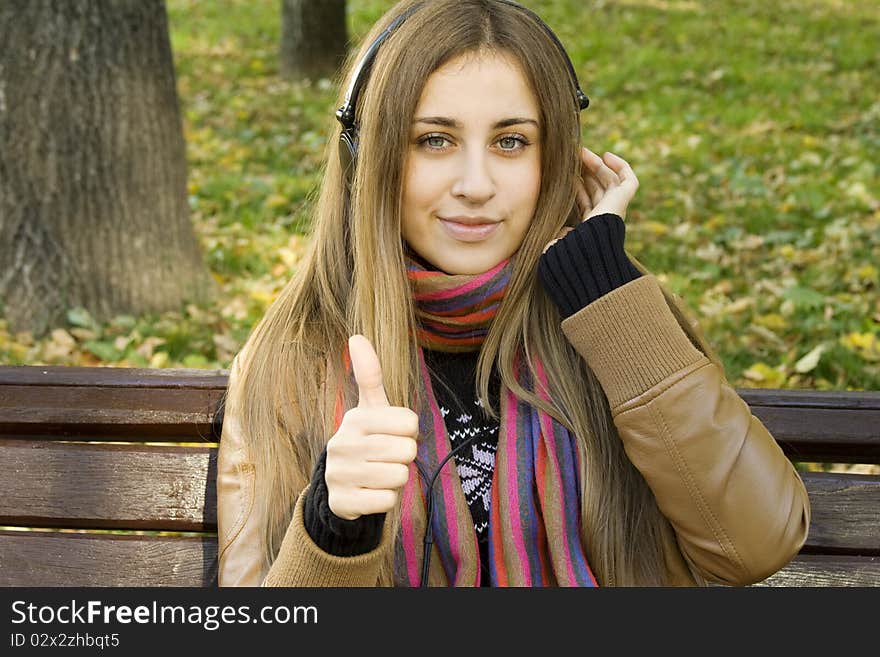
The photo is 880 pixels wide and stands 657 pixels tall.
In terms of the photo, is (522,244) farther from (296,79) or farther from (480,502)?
(296,79)

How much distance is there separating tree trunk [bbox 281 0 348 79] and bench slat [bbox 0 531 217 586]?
23.3 feet

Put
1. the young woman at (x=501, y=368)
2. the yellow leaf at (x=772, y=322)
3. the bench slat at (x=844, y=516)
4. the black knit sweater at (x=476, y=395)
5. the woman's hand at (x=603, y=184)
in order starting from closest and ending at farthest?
1. the black knit sweater at (x=476, y=395)
2. the young woman at (x=501, y=368)
3. the woman's hand at (x=603, y=184)
4. the bench slat at (x=844, y=516)
5. the yellow leaf at (x=772, y=322)

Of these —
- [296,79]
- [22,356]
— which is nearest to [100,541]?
[22,356]

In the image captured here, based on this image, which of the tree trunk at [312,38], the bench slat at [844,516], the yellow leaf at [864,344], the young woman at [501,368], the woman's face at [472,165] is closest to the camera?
the young woman at [501,368]

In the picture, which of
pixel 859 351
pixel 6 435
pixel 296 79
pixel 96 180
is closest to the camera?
pixel 6 435

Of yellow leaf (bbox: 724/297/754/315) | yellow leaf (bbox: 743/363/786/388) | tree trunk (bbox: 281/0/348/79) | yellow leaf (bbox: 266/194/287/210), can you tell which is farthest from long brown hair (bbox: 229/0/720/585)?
tree trunk (bbox: 281/0/348/79)

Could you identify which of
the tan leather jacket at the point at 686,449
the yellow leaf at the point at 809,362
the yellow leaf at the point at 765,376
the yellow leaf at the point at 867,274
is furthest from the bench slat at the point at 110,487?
the yellow leaf at the point at 867,274

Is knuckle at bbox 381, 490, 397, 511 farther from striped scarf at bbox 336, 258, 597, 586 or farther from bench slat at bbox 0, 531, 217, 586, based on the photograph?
bench slat at bbox 0, 531, 217, 586

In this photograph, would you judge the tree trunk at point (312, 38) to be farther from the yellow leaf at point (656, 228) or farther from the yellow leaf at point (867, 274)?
the yellow leaf at point (867, 274)

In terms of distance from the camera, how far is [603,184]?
2273 millimetres

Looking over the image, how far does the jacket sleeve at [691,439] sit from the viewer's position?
6.24ft

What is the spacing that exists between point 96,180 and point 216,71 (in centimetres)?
562

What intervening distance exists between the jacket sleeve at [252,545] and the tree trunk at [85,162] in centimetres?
205
